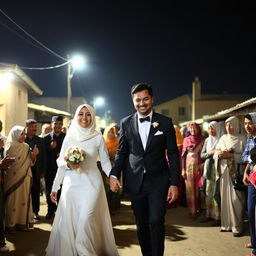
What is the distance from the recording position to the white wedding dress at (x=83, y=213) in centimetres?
499

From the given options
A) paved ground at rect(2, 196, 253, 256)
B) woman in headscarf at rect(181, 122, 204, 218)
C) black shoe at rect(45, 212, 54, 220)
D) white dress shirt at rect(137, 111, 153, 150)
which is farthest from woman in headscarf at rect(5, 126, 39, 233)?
woman in headscarf at rect(181, 122, 204, 218)

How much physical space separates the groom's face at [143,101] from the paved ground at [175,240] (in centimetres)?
257

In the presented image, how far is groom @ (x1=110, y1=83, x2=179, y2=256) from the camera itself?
415 centimetres

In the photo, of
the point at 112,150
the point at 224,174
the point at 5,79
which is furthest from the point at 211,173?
the point at 5,79

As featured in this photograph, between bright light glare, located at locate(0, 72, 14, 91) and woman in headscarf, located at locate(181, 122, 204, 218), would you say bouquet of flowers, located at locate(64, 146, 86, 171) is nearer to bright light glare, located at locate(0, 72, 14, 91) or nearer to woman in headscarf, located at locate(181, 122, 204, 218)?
woman in headscarf, located at locate(181, 122, 204, 218)

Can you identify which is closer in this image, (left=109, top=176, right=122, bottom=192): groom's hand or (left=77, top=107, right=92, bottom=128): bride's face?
(left=109, top=176, right=122, bottom=192): groom's hand

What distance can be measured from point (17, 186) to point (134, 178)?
12.2 feet

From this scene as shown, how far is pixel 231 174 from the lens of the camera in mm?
6992

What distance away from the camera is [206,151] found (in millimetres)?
8055

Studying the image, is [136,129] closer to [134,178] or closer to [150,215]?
[134,178]

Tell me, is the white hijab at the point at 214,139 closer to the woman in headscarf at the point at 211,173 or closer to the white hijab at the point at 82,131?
the woman in headscarf at the point at 211,173

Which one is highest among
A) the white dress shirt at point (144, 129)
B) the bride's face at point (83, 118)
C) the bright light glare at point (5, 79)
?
the bright light glare at point (5, 79)

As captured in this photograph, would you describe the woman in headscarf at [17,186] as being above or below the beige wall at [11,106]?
below

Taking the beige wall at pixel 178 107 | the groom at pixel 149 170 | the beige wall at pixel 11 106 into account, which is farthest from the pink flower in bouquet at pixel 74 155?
the beige wall at pixel 178 107
